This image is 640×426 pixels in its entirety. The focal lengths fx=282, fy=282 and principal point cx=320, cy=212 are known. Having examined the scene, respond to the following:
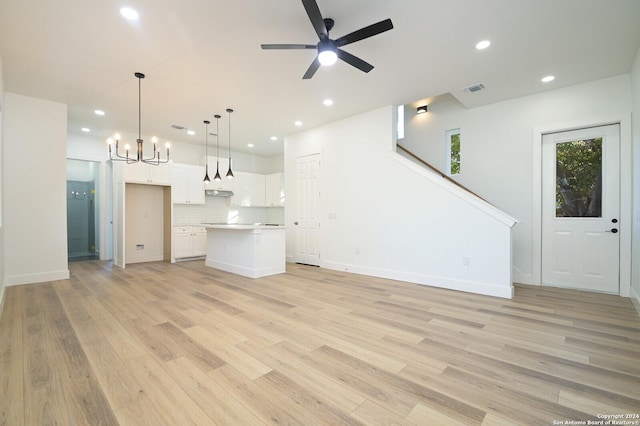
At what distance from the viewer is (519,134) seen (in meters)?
4.76

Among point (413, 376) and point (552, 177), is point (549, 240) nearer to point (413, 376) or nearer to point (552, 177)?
point (552, 177)

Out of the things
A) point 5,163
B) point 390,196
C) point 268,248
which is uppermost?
point 5,163

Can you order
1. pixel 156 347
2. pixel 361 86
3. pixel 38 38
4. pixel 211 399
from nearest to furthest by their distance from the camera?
pixel 211 399, pixel 156 347, pixel 38 38, pixel 361 86

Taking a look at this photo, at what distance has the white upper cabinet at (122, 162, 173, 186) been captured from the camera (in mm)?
6441

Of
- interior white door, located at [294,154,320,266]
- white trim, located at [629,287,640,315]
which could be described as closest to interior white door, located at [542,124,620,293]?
white trim, located at [629,287,640,315]

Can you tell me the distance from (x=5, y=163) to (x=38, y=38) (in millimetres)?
2651

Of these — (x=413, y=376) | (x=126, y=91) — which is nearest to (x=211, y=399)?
(x=413, y=376)

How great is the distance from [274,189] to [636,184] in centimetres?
761

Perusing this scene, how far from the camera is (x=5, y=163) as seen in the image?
4.54m

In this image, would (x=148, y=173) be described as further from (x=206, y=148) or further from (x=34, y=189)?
(x=34, y=189)

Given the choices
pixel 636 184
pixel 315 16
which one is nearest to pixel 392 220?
pixel 636 184

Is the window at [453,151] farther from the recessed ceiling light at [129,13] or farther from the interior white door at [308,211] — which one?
the recessed ceiling light at [129,13]

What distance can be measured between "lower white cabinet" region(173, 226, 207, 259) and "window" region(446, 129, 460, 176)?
6212 millimetres

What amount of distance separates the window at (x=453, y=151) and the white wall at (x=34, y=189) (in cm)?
725
